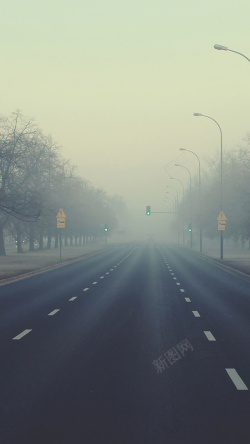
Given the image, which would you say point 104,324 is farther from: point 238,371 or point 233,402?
point 233,402

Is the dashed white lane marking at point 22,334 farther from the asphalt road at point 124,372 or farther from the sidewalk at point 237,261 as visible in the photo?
the sidewalk at point 237,261

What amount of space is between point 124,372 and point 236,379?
5.36 ft

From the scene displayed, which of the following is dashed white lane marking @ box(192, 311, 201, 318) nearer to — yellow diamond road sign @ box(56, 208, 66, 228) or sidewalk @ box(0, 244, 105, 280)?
sidewalk @ box(0, 244, 105, 280)

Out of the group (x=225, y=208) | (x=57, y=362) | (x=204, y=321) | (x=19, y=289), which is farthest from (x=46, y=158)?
(x=57, y=362)

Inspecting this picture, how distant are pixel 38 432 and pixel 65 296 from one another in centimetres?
1366

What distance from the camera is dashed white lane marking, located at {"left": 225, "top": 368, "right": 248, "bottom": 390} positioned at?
7640 mm

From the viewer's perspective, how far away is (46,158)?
62469 mm

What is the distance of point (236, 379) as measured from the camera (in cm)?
805

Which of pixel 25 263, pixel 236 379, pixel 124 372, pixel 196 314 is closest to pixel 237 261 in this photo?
pixel 25 263

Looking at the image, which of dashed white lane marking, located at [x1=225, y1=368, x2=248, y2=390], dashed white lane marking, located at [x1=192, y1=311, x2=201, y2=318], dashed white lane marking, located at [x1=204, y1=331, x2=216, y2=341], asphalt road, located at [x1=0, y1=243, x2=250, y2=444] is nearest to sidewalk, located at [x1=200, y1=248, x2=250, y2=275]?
dashed white lane marking, located at [x1=192, y1=311, x2=201, y2=318]

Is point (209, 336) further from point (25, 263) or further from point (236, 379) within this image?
point (25, 263)

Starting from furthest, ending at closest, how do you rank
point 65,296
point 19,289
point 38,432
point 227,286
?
point 227,286, point 19,289, point 65,296, point 38,432

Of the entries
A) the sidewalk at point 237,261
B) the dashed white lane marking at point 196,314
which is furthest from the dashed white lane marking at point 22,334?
the sidewalk at point 237,261

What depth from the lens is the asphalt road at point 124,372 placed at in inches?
234
